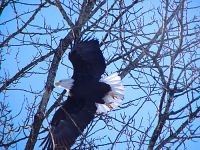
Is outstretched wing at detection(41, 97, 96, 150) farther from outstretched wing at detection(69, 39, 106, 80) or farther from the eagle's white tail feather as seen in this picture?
Answer: outstretched wing at detection(69, 39, 106, 80)

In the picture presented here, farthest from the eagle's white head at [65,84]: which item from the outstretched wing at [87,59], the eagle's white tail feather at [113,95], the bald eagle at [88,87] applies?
the eagle's white tail feather at [113,95]

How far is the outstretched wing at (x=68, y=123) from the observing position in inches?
172

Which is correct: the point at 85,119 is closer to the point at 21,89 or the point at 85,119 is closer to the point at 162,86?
the point at 21,89

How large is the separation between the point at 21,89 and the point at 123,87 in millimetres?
1403

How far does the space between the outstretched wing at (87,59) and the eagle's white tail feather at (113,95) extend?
19 cm

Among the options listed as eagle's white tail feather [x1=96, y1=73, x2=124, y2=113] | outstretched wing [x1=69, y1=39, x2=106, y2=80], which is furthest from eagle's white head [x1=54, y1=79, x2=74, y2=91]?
eagle's white tail feather [x1=96, y1=73, x2=124, y2=113]

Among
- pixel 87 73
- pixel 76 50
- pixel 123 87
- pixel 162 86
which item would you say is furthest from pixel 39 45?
pixel 162 86

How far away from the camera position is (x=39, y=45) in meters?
4.53

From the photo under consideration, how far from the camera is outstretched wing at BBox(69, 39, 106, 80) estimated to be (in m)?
4.98

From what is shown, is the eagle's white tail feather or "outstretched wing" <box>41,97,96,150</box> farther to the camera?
the eagle's white tail feather

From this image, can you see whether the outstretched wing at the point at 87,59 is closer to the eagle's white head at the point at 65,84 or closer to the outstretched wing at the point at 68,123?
the eagle's white head at the point at 65,84

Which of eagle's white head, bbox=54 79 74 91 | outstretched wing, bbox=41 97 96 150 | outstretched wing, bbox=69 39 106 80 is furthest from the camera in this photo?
outstretched wing, bbox=69 39 106 80

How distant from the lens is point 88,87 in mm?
5062

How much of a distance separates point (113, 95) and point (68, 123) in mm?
858
